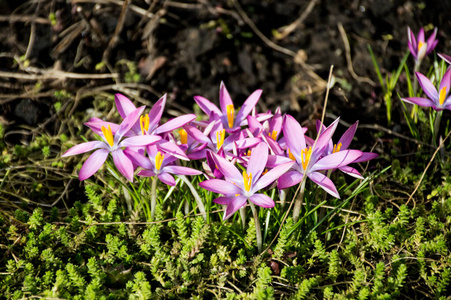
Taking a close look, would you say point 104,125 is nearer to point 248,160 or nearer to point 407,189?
point 248,160

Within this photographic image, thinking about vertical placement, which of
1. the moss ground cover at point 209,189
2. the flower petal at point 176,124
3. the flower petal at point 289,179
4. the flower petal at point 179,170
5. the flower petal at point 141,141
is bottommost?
the moss ground cover at point 209,189

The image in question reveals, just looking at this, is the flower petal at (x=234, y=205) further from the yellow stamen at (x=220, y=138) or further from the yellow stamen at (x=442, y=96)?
the yellow stamen at (x=442, y=96)

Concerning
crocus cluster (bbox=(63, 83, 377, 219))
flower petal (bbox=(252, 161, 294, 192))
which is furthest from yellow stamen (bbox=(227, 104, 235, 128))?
flower petal (bbox=(252, 161, 294, 192))

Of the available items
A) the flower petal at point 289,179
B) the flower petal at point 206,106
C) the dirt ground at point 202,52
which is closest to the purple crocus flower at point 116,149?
the flower petal at point 206,106

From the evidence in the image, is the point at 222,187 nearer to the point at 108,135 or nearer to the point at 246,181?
the point at 246,181

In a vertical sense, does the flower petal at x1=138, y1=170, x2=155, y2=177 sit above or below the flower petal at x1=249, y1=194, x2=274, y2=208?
above

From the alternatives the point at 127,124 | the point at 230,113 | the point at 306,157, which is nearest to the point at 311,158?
the point at 306,157

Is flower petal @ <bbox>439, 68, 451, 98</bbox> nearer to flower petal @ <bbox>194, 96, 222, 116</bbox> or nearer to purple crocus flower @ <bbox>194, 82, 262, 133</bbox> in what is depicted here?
purple crocus flower @ <bbox>194, 82, 262, 133</bbox>
